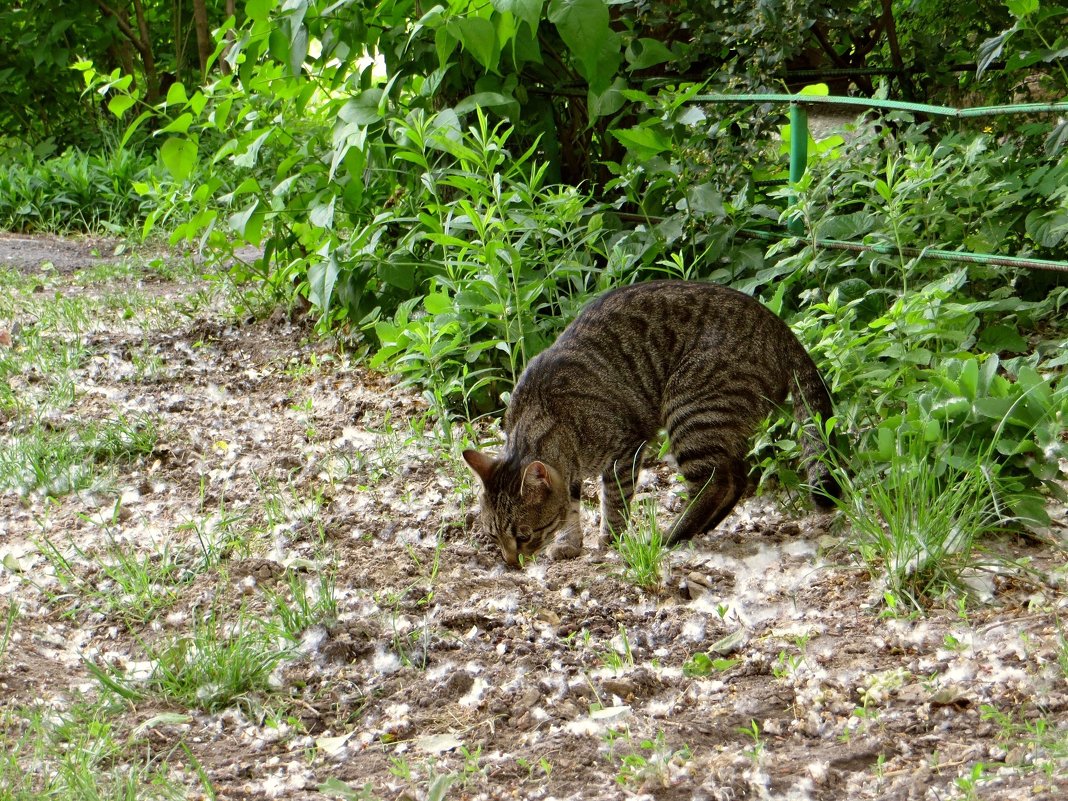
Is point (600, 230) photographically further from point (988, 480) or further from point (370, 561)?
point (988, 480)

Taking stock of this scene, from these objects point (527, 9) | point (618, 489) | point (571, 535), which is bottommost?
point (571, 535)

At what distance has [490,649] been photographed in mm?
2938

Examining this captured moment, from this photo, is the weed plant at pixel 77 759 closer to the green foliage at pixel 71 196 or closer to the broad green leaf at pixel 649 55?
the broad green leaf at pixel 649 55

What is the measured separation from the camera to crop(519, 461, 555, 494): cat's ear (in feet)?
12.1

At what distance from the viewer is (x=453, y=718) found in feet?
8.53

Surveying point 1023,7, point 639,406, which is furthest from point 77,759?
point 1023,7

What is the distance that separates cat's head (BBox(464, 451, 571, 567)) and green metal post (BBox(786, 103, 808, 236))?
1.65 meters

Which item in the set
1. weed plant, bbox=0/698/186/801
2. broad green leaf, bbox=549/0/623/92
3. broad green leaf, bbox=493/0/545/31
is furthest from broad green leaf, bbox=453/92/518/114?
weed plant, bbox=0/698/186/801

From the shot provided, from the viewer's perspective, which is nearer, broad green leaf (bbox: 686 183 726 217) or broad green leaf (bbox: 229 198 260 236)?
broad green leaf (bbox: 686 183 726 217)

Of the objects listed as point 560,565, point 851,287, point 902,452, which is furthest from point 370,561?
point 851,287

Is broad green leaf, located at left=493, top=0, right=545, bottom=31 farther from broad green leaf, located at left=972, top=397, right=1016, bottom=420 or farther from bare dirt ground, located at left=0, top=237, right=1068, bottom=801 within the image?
broad green leaf, located at left=972, top=397, right=1016, bottom=420

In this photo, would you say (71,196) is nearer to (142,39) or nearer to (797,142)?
(142,39)

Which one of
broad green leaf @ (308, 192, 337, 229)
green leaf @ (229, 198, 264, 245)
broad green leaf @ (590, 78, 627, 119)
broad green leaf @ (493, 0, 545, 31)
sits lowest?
green leaf @ (229, 198, 264, 245)

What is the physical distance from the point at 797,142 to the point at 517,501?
2.04 metres
